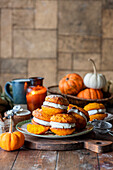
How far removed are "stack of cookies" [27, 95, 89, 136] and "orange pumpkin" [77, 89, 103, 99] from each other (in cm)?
55

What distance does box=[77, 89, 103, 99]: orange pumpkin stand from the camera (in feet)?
5.53

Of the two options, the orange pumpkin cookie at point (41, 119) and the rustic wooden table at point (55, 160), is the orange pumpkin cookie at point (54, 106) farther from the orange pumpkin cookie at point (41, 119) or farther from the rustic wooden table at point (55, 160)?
the rustic wooden table at point (55, 160)

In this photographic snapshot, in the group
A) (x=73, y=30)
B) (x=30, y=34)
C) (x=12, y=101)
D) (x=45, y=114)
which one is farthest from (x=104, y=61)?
(x=45, y=114)

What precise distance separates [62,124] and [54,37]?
2.53 metres

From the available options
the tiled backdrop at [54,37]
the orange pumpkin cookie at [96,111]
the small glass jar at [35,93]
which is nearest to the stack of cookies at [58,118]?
the orange pumpkin cookie at [96,111]

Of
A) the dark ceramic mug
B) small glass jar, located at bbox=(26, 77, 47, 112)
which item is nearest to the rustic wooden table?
small glass jar, located at bbox=(26, 77, 47, 112)

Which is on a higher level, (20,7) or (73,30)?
(20,7)

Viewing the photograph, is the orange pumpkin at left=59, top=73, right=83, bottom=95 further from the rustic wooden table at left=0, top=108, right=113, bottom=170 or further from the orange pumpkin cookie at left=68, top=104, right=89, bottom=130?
the rustic wooden table at left=0, top=108, right=113, bottom=170

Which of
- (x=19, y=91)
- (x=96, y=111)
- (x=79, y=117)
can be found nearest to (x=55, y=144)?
(x=79, y=117)

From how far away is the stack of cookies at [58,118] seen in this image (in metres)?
1.02

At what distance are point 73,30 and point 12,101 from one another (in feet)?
6.42

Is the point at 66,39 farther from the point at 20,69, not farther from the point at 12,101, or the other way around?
the point at 12,101

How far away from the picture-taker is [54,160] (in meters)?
0.93

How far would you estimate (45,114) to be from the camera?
107 centimetres
